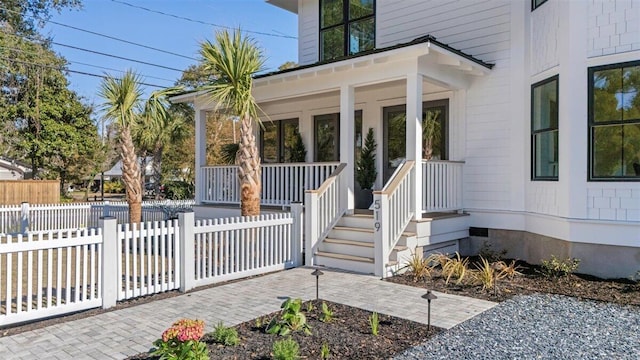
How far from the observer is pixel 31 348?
4250mm

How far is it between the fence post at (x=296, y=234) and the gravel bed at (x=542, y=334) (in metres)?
3.30

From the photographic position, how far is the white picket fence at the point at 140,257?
202 inches

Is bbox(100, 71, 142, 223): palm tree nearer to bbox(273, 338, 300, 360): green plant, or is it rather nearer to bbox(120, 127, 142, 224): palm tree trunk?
bbox(120, 127, 142, 224): palm tree trunk

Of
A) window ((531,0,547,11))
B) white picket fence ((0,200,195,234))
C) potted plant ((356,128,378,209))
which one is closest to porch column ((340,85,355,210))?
potted plant ((356,128,378,209))

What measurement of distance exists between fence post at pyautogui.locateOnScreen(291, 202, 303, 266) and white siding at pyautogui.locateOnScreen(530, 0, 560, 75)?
540 cm

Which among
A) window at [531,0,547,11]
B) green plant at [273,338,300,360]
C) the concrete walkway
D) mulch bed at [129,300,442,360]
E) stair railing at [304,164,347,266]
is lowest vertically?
the concrete walkway

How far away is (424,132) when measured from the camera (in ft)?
33.8

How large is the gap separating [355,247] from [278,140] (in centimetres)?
619

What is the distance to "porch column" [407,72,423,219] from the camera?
7910 millimetres

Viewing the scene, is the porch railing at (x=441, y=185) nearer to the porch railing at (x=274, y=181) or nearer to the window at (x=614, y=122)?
the porch railing at (x=274, y=181)

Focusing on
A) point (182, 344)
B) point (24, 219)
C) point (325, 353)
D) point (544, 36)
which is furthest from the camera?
point (24, 219)

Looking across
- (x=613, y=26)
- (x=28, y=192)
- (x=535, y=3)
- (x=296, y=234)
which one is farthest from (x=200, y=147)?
(x=28, y=192)

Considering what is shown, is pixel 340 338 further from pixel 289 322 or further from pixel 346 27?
pixel 346 27

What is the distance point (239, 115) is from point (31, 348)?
5.41 meters
